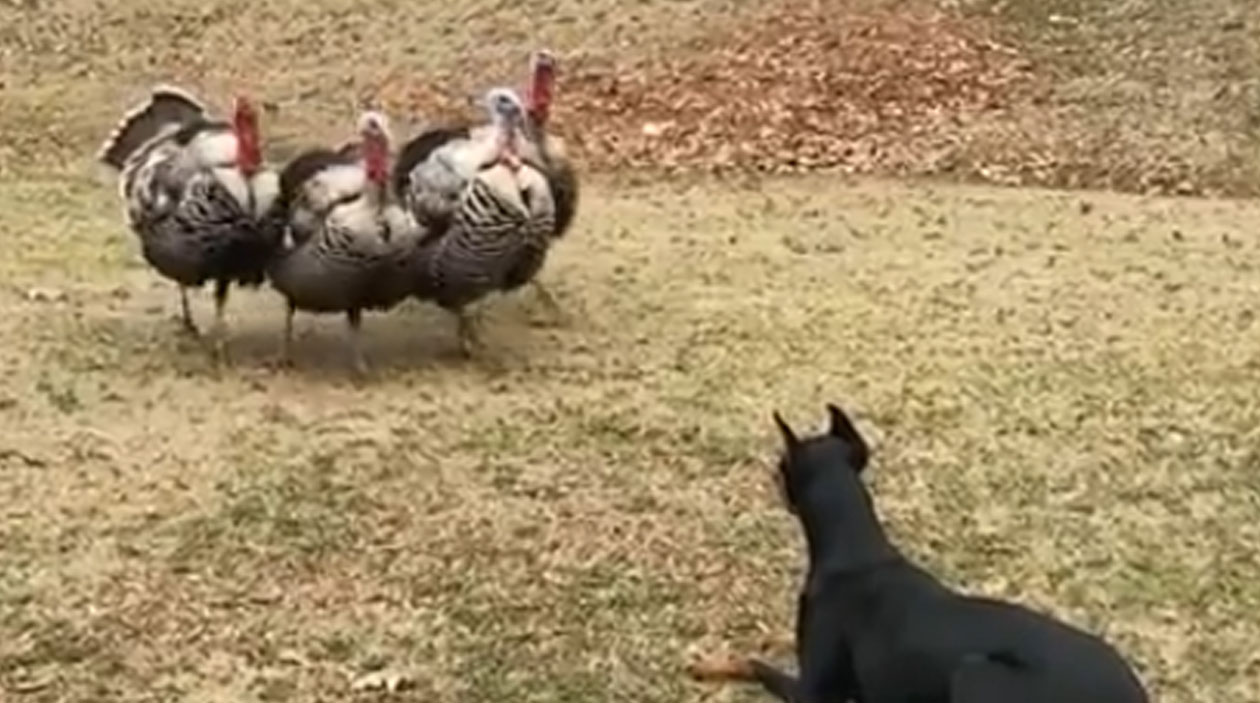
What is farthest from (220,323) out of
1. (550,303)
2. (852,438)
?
(852,438)

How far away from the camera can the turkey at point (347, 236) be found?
20.1 feet

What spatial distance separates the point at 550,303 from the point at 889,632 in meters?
3.44

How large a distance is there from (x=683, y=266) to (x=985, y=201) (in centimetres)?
144

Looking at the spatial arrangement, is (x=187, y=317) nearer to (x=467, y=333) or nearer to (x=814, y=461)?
(x=467, y=333)

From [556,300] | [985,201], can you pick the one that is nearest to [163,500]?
[556,300]

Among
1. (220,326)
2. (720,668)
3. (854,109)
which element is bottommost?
(720,668)

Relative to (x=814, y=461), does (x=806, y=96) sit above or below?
below

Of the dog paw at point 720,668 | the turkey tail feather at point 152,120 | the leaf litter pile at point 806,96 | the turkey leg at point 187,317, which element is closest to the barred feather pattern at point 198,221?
the turkey leg at point 187,317

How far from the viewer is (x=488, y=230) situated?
20.5 feet

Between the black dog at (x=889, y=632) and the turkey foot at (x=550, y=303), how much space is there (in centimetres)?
293

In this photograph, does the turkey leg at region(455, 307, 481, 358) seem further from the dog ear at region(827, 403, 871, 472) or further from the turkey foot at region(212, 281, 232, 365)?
the dog ear at region(827, 403, 871, 472)

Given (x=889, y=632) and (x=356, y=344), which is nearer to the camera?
(x=889, y=632)

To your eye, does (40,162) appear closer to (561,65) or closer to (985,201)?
(561,65)

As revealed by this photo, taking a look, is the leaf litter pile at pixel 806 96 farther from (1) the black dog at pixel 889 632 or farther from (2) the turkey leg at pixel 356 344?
(1) the black dog at pixel 889 632
